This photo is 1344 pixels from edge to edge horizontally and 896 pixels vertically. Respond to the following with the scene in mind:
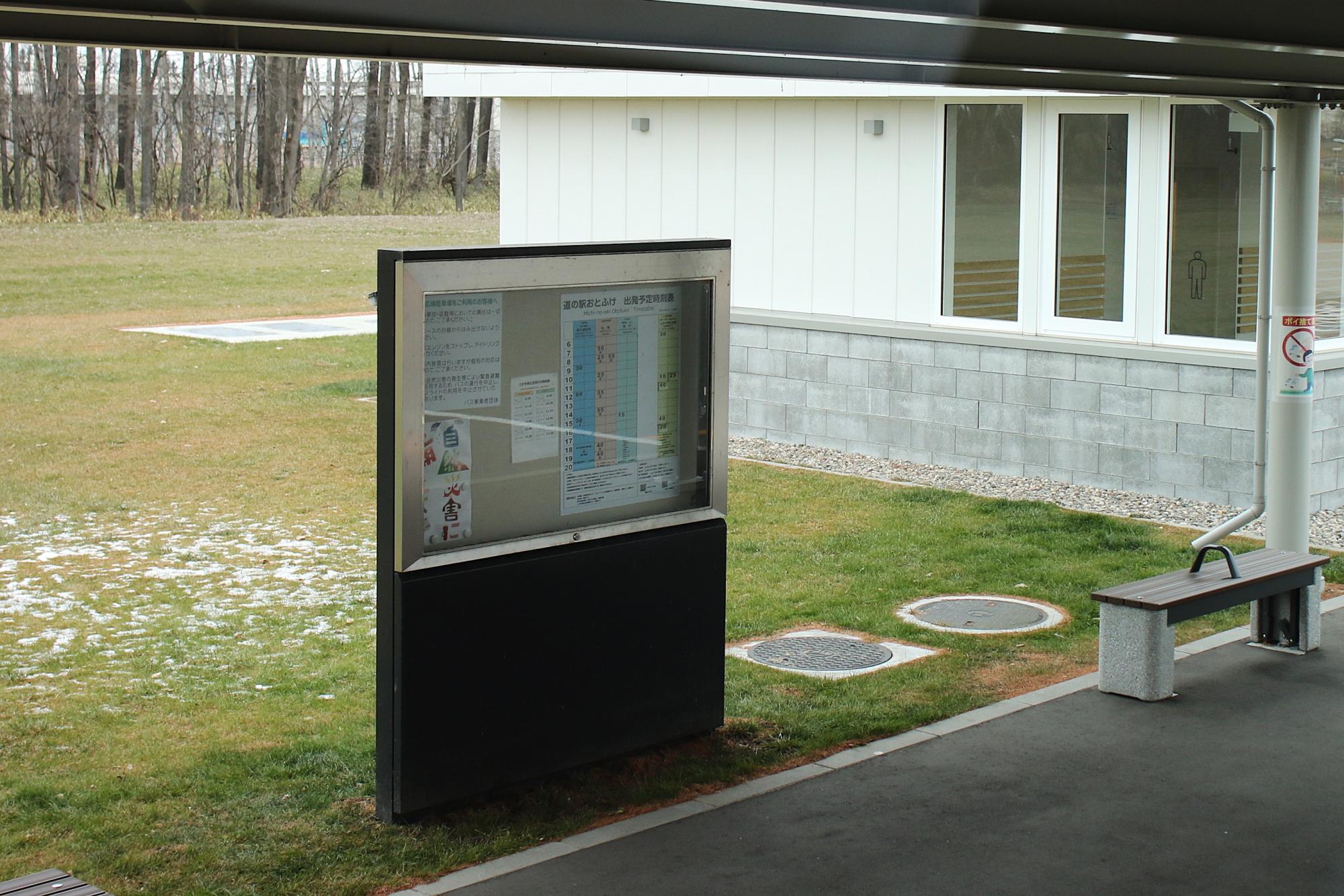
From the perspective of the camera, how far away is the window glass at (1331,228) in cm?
1279

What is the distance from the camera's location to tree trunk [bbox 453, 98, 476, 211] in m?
47.8

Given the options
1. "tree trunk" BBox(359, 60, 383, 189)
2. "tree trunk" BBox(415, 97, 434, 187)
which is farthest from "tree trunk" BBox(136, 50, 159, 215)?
"tree trunk" BBox(415, 97, 434, 187)

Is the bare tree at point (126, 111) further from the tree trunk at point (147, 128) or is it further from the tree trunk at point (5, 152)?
the tree trunk at point (5, 152)

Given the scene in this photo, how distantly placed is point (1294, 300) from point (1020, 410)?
5288 mm

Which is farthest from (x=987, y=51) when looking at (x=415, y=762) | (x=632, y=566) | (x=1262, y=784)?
(x=415, y=762)

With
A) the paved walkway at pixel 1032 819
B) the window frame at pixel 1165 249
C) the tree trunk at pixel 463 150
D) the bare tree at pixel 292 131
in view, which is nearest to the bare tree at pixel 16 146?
the bare tree at pixel 292 131

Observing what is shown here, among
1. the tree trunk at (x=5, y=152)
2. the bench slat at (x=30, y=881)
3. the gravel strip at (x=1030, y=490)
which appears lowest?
the bench slat at (x=30, y=881)

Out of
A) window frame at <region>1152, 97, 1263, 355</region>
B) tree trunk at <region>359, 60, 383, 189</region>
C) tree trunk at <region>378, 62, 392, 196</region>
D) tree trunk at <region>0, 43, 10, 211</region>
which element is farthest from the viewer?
tree trunk at <region>359, 60, 383, 189</region>

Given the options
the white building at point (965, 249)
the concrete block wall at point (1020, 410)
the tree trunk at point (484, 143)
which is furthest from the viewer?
the tree trunk at point (484, 143)

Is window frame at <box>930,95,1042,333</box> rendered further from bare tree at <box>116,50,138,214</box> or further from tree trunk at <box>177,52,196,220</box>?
bare tree at <box>116,50,138,214</box>

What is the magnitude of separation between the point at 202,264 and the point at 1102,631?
93.2ft

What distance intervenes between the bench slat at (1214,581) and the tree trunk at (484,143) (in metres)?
45.0

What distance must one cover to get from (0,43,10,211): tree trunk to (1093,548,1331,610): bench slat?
37.7 meters

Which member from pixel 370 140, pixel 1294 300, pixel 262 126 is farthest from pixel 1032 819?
pixel 370 140
